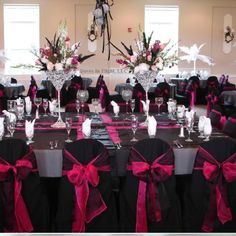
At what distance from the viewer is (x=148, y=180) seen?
2.85 meters

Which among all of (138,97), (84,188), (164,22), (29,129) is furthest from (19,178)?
(164,22)

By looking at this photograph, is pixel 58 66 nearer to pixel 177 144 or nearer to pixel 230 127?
pixel 177 144

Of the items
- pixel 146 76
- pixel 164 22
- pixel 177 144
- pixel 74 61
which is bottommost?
pixel 177 144

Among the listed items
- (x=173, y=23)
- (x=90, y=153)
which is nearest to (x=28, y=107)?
(x=90, y=153)

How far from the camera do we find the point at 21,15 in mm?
11961

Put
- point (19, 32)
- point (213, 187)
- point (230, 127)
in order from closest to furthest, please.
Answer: point (213, 187), point (230, 127), point (19, 32)

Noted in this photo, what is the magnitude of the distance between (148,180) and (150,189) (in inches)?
2.5

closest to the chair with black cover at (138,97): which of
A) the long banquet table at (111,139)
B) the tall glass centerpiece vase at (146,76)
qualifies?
the long banquet table at (111,139)

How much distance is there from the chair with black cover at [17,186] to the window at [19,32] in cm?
939

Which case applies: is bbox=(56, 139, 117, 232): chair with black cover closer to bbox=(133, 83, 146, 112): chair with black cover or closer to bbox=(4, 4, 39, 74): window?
bbox=(133, 83, 146, 112): chair with black cover

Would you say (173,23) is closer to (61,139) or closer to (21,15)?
(21,15)

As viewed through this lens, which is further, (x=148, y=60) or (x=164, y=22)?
(x=164, y=22)

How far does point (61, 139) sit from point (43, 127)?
1.86 feet

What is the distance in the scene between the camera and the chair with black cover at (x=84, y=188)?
2822 millimetres
